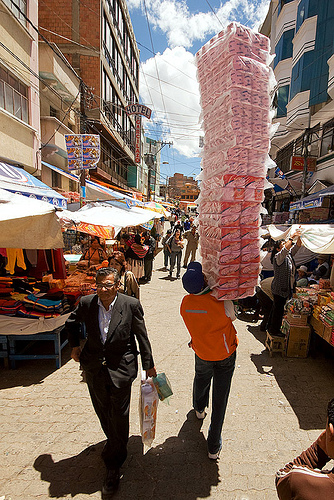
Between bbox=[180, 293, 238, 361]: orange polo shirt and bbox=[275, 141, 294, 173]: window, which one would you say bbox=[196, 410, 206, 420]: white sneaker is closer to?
bbox=[180, 293, 238, 361]: orange polo shirt

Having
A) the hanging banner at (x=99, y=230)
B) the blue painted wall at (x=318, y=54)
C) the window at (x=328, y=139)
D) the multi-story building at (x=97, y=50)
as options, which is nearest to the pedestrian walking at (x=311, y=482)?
the hanging banner at (x=99, y=230)

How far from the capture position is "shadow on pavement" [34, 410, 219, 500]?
240 centimetres

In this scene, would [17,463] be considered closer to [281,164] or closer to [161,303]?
[161,303]

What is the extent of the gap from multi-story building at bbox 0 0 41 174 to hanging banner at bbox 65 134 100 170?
86.4 inches

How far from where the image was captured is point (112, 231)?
6.11 m

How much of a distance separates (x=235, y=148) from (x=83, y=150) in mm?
7913

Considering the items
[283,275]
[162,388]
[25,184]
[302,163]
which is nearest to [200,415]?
[162,388]

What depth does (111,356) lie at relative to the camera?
238 cm

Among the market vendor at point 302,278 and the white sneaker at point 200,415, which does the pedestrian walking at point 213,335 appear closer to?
the white sneaker at point 200,415

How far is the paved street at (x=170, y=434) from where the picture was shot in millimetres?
2447

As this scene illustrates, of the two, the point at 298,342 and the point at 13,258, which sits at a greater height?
the point at 13,258

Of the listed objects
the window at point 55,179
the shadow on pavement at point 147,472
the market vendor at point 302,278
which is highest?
the window at point 55,179

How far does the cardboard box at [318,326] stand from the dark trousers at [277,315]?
1.73 ft

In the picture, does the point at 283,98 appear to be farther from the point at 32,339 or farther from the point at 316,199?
the point at 32,339
